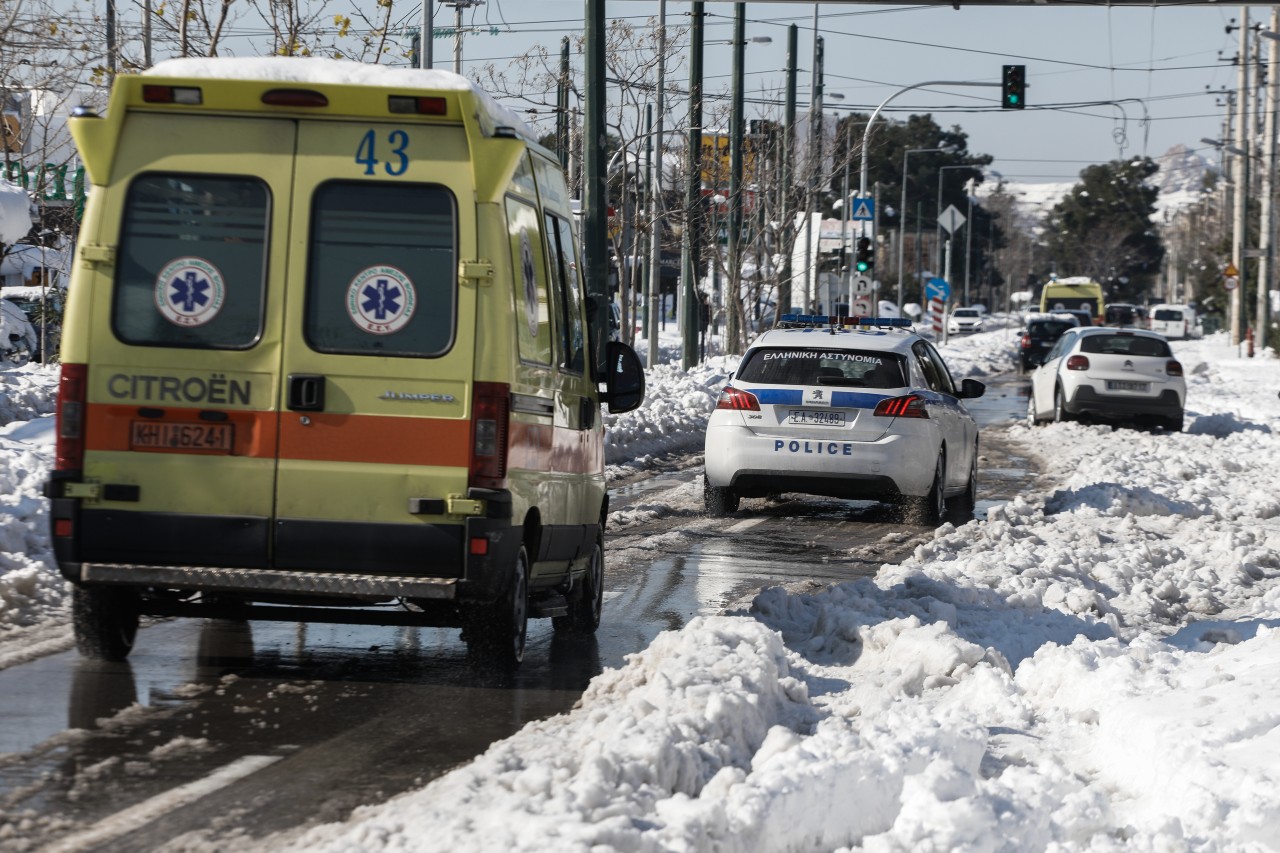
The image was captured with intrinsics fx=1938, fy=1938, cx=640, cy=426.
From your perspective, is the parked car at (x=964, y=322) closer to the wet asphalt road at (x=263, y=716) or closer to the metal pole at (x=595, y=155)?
the metal pole at (x=595, y=155)

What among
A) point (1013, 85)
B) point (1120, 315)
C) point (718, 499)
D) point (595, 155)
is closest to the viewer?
point (718, 499)

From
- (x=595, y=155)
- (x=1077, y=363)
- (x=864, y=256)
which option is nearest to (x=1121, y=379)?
(x=1077, y=363)

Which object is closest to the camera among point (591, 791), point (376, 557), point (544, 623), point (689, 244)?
point (591, 791)

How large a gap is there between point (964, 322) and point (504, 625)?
9195 cm

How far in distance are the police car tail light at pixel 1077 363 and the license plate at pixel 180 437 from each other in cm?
2243

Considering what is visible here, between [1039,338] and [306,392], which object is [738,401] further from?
[1039,338]

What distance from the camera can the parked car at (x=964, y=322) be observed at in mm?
97312

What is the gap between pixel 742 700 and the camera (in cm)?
658

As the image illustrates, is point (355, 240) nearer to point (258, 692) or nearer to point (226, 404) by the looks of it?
point (226, 404)

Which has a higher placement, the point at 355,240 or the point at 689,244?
the point at 689,244

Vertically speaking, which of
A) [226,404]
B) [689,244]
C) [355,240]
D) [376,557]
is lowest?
[376,557]

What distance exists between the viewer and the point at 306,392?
7.61 meters

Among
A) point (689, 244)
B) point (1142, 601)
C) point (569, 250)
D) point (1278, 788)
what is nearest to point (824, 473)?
point (1142, 601)

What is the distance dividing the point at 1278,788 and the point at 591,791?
2006mm
